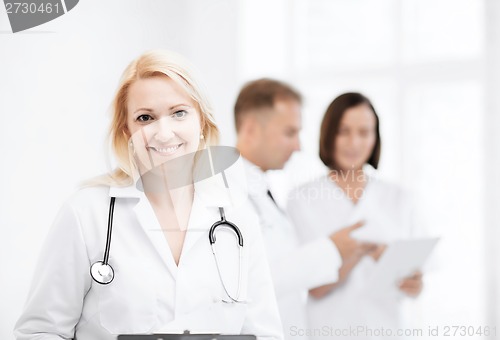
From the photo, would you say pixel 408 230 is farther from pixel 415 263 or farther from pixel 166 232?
pixel 166 232

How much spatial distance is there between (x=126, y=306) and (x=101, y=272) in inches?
4.3

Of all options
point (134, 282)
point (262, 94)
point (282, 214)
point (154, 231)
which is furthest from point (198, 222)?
point (262, 94)

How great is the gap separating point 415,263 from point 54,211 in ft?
3.82

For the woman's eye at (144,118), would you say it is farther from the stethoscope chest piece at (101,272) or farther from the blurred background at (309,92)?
the stethoscope chest piece at (101,272)

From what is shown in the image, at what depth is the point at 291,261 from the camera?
1.86 m

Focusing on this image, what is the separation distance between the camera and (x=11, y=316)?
6.19ft

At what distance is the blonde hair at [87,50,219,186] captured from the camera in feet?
5.31

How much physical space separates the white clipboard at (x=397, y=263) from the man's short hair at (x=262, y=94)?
57cm

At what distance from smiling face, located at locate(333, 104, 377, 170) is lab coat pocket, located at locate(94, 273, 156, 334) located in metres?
0.76

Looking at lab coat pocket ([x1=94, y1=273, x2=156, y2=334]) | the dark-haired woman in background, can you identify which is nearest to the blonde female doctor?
lab coat pocket ([x1=94, y1=273, x2=156, y2=334])

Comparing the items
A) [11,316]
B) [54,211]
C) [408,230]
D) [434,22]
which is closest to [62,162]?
[54,211]

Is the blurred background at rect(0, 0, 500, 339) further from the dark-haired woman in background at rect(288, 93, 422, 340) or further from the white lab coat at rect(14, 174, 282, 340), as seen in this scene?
the white lab coat at rect(14, 174, 282, 340)

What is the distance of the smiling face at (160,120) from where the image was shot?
1.63m

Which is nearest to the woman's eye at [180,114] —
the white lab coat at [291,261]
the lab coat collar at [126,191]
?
the lab coat collar at [126,191]
